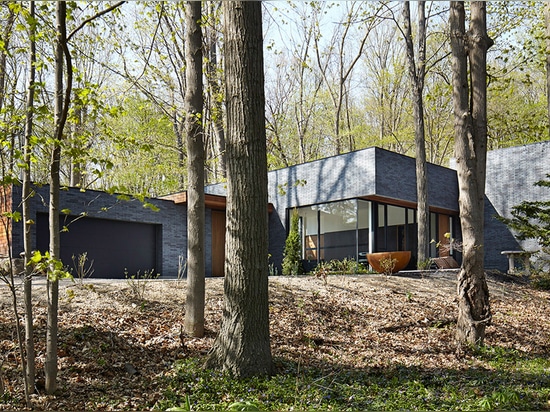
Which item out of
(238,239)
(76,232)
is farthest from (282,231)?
(238,239)

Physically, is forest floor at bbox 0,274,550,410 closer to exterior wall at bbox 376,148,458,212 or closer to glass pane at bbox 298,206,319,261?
exterior wall at bbox 376,148,458,212

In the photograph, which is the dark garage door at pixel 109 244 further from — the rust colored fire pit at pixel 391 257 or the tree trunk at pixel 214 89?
the rust colored fire pit at pixel 391 257

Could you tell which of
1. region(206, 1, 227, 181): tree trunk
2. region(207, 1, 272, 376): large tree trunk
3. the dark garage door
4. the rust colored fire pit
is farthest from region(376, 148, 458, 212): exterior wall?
region(207, 1, 272, 376): large tree trunk

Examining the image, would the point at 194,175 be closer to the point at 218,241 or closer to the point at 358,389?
the point at 358,389

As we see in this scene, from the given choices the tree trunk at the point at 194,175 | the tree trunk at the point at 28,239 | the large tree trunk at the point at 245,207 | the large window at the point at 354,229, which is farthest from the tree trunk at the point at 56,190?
the large window at the point at 354,229

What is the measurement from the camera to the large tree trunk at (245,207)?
4.81 m

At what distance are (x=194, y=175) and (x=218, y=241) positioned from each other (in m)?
11.0

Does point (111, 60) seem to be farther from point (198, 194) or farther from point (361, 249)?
point (198, 194)

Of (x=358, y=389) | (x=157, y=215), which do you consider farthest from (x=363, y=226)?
(x=358, y=389)

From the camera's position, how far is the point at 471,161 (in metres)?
6.95

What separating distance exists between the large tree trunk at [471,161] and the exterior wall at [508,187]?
10092 mm

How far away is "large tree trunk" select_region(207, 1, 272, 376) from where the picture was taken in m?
4.81

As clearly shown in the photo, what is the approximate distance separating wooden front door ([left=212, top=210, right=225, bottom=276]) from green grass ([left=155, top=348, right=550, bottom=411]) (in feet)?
38.0

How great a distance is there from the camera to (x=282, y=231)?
17.1 m
